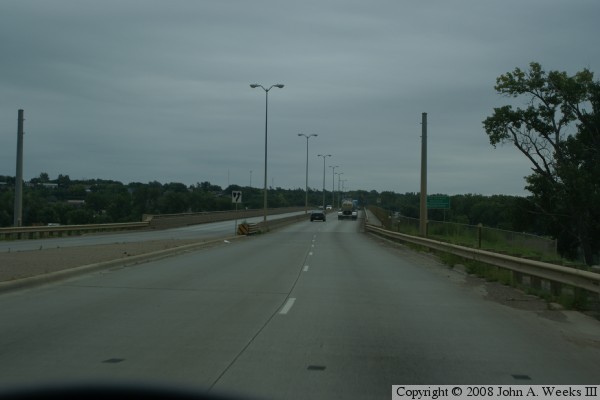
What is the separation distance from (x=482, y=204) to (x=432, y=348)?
81.7 meters

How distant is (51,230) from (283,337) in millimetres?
36637

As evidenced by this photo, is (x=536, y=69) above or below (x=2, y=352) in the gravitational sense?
above

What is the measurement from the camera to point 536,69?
45250mm

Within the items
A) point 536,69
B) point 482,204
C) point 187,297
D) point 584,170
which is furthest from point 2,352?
point 482,204

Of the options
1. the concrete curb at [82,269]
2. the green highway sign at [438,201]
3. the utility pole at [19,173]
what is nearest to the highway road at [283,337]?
the concrete curb at [82,269]

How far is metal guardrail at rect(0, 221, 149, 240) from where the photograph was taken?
37375mm

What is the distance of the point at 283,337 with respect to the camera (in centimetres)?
876

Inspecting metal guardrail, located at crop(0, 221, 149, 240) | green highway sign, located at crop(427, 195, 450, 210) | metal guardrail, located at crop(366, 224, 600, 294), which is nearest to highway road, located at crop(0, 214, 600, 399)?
metal guardrail, located at crop(366, 224, 600, 294)

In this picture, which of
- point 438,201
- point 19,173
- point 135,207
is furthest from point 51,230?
point 135,207

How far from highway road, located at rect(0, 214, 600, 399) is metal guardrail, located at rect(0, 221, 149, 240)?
24601mm

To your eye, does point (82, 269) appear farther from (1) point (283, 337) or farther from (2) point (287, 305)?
(1) point (283, 337)

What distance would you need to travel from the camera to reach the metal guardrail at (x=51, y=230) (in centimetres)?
3738

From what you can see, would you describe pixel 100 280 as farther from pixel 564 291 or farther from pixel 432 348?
pixel 564 291

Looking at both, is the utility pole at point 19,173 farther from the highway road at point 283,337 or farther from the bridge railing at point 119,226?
the highway road at point 283,337
